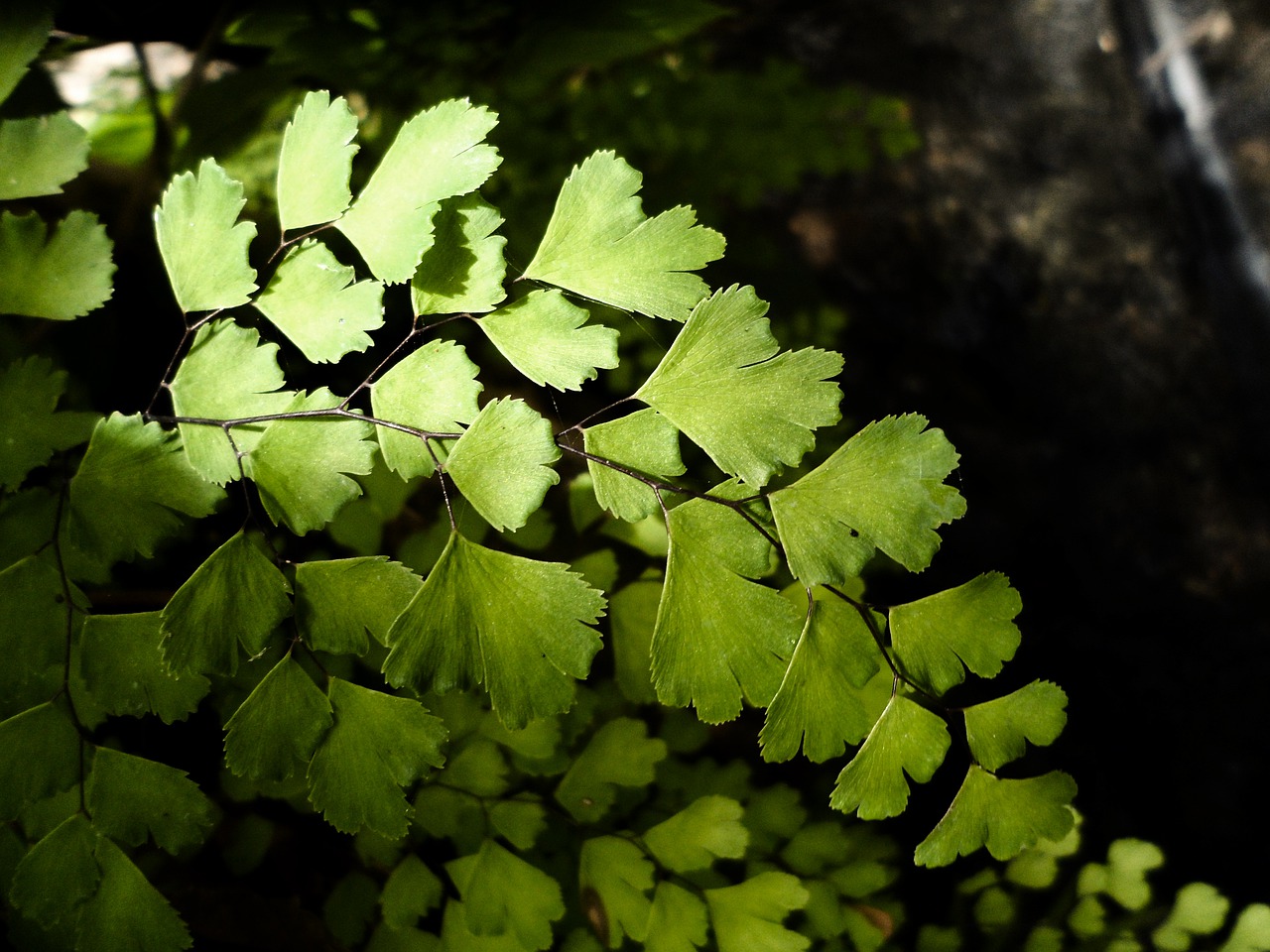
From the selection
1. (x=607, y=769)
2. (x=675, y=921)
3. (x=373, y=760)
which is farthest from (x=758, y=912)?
(x=373, y=760)

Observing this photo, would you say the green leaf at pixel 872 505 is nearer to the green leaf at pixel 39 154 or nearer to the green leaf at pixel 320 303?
the green leaf at pixel 320 303

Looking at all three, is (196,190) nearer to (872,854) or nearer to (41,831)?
(41,831)

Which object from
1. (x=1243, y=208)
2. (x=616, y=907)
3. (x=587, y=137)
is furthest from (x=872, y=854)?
(x=1243, y=208)

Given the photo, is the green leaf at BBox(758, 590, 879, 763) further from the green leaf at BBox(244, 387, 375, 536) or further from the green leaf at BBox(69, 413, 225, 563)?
the green leaf at BBox(69, 413, 225, 563)

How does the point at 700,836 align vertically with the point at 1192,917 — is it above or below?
above

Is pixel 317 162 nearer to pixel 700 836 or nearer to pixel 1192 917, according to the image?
pixel 700 836

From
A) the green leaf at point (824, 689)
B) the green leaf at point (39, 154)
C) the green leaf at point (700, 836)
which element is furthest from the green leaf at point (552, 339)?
the green leaf at point (700, 836)
